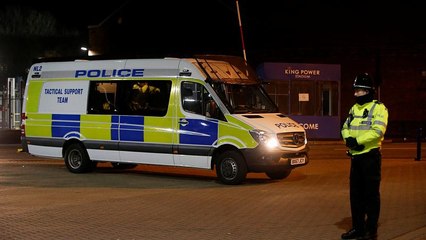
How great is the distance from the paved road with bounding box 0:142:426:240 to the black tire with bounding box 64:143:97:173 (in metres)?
0.23

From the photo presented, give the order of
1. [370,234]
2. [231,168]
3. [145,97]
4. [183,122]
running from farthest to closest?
[145,97], [183,122], [231,168], [370,234]

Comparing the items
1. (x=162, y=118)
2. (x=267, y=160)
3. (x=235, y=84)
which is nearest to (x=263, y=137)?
(x=267, y=160)

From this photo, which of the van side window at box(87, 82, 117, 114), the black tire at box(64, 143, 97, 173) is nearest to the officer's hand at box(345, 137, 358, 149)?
the van side window at box(87, 82, 117, 114)

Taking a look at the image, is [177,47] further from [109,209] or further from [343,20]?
[109,209]

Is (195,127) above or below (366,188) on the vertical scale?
above

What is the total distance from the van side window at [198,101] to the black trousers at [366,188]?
5.46 meters

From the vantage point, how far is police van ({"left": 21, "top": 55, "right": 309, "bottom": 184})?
1284cm

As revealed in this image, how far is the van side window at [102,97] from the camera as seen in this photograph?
47.6 feet

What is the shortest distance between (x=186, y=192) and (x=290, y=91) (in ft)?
56.2

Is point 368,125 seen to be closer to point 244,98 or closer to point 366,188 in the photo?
point 366,188

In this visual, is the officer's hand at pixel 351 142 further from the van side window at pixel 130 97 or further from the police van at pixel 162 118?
the van side window at pixel 130 97

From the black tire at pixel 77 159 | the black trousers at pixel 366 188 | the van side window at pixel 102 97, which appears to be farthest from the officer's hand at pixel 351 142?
the black tire at pixel 77 159

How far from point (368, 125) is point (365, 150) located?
29 cm

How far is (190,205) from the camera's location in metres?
10.5
